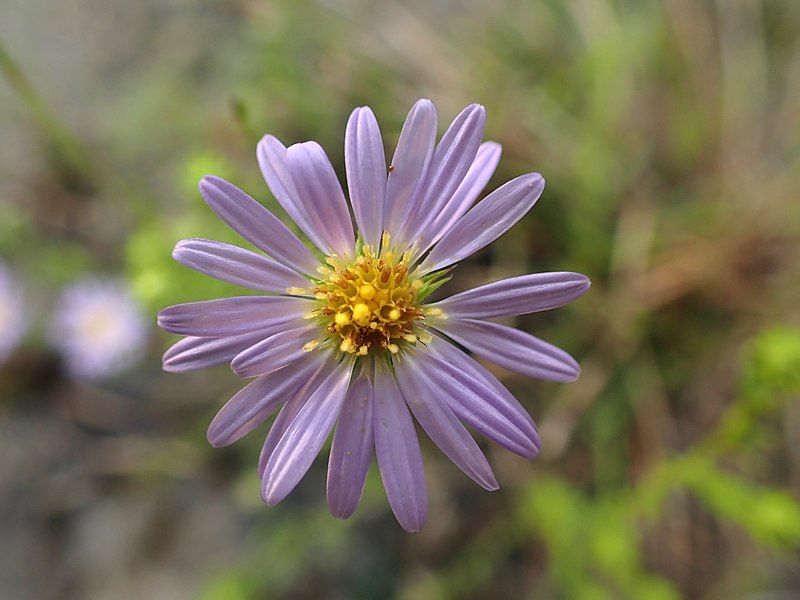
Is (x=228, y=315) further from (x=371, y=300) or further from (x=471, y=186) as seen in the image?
(x=471, y=186)

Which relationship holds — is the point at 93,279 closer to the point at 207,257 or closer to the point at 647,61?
the point at 207,257

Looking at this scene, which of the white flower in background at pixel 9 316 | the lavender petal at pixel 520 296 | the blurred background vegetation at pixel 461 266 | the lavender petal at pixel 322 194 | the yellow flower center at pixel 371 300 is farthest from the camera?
the white flower in background at pixel 9 316

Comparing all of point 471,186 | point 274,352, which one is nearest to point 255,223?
point 274,352

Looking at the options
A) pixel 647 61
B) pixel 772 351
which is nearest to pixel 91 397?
pixel 772 351

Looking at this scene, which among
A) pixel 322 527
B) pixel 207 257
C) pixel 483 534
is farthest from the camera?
pixel 483 534

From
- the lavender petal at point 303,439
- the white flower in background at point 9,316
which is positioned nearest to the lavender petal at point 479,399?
the lavender petal at point 303,439

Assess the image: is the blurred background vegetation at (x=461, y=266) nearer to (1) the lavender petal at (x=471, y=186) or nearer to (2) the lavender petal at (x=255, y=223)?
(2) the lavender petal at (x=255, y=223)
